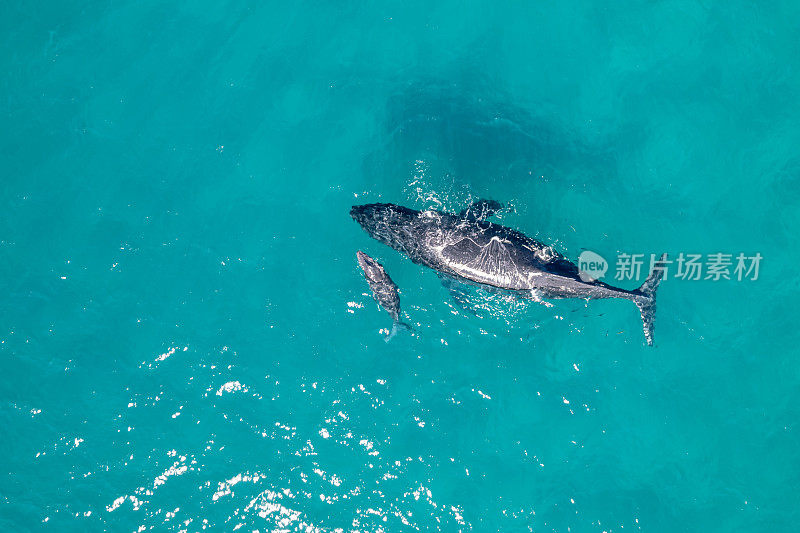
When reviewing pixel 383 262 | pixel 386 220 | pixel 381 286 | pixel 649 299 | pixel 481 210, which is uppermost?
pixel 481 210

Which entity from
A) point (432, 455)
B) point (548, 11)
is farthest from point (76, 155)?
point (548, 11)

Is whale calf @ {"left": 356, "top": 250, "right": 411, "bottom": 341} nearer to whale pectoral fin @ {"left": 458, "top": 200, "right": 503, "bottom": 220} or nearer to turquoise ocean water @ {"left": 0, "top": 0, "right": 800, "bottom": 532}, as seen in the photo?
turquoise ocean water @ {"left": 0, "top": 0, "right": 800, "bottom": 532}

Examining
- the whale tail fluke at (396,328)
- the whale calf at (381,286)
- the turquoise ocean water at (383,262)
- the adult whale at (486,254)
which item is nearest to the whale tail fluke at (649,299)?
the adult whale at (486,254)

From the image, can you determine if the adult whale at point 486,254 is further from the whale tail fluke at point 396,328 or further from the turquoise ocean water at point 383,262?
the whale tail fluke at point 396,328

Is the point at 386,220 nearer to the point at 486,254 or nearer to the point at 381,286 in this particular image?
the point at 381,286

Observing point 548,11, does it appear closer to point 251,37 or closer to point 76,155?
point 251,37

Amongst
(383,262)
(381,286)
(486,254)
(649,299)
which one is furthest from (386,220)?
(649,299)
